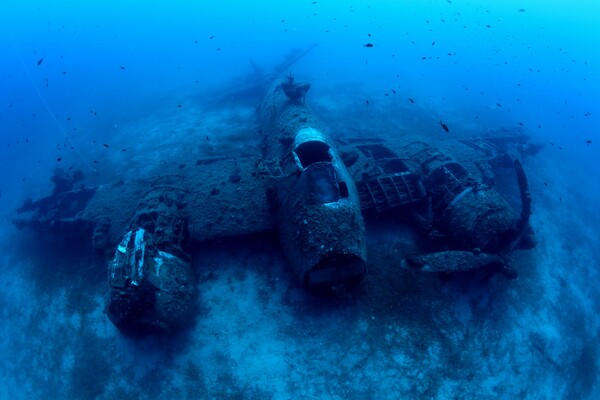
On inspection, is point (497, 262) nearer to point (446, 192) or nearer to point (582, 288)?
point (446, 192)

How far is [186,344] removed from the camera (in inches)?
280

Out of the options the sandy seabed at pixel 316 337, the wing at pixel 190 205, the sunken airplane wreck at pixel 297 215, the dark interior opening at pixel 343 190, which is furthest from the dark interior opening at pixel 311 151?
the sandy seabed at pixel 316 337

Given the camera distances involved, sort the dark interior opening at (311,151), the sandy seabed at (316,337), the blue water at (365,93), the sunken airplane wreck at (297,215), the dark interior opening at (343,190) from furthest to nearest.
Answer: the blue water at (365,93)
the dark interior opening at (311,151)
the dark interior opening at (343,190)
the sandy seabed at (316,337)
the sunken airplane wreck at (297,215)

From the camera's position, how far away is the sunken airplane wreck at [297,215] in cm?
634

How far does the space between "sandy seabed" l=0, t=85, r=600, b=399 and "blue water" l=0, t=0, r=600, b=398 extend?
12 cm

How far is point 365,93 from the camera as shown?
1075 inches

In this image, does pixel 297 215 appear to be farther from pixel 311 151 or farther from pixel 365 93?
pixel 365 93

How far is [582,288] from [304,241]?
408 inches

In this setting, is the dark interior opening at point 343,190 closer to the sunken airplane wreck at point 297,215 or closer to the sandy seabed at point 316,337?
the sunken airplane wreck at point 297,215

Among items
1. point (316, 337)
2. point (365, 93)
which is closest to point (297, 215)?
point (316, 337)

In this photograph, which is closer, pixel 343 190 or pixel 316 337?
pixel 343 190

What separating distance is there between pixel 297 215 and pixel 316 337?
9.62 feet

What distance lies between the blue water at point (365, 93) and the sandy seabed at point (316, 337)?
12 cm

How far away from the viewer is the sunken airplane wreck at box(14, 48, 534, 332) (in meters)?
6.34
